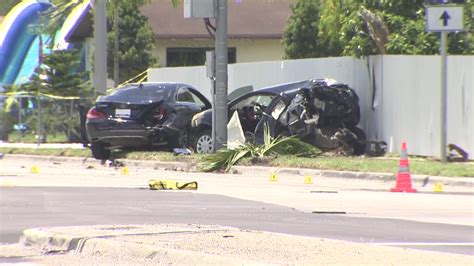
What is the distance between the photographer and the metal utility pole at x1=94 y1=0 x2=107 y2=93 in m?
25.9

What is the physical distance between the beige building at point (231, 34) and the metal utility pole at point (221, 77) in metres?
23.3

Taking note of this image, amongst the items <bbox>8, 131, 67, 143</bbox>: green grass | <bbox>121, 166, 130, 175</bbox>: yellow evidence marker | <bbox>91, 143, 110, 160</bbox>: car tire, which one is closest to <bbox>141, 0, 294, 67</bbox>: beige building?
<bbox>8, 131, 67, 143</bbox>: green grass

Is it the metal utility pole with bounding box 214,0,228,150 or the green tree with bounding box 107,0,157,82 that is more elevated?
the green tree with bounding box 107,0,157,82

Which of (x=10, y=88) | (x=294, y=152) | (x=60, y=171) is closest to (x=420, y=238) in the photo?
(x=294, y=152)

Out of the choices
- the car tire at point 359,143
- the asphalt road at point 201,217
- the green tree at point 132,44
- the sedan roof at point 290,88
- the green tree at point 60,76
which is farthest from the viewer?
the green tree at point 132,44

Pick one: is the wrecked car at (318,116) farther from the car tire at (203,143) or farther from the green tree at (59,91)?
the green tree at (59,91)

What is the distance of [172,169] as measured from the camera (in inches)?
740

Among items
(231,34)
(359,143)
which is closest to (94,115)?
(359,143)

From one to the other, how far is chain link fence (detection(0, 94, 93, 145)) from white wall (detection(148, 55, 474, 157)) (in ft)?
26.2

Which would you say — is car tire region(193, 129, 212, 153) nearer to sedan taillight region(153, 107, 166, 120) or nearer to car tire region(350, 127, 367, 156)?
sedan taillight region(153, 107, 166, 120)

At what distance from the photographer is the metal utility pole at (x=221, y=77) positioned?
1936 cm

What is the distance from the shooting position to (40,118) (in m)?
25.8

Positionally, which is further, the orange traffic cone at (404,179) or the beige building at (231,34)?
the beige building at (231,34)

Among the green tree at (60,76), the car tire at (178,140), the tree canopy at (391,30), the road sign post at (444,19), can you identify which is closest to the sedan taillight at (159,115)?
the car tire at (178,140)
